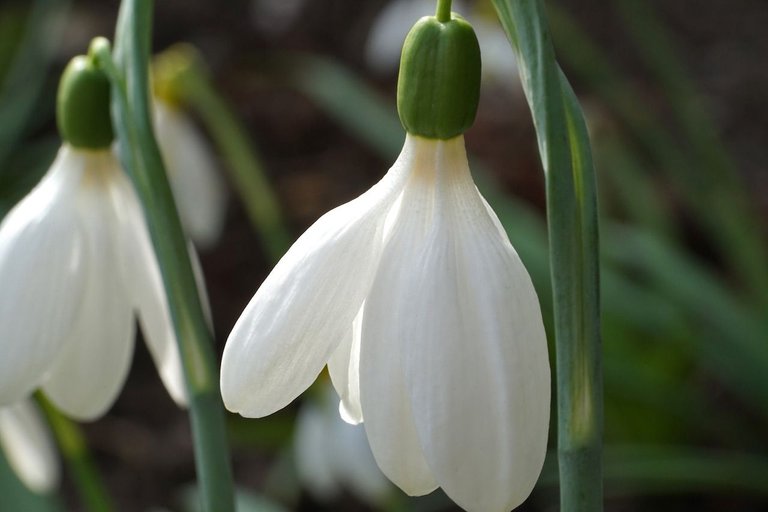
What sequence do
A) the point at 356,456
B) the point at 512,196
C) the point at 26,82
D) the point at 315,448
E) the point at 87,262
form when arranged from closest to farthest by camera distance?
the point at 87,262, the point at 356,456, the point at 315,448, the point at 26,82, the point at 512,196

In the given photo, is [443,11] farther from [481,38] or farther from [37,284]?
[481,38]

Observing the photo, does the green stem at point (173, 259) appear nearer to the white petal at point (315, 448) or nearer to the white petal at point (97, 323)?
the white petal at point (97, 323)

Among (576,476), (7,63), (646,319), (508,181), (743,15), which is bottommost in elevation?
(576,476)

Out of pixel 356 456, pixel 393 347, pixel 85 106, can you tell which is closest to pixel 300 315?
pixel 393 347

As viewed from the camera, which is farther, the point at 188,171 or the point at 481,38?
the point at 481,38

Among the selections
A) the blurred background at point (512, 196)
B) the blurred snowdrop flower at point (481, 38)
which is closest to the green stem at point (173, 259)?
the blurred background at point (512, 196)

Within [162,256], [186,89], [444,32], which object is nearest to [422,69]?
[444,32]

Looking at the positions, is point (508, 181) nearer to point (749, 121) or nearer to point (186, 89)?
point (749, 121)
